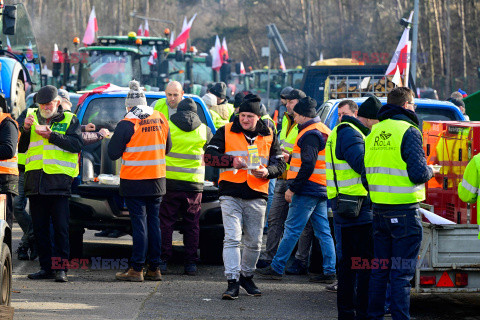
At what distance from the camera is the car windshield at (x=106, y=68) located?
22875 mm

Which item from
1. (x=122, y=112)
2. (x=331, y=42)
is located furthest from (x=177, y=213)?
(x=331, y=42)

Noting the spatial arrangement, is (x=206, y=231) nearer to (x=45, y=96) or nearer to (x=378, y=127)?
(x=45, y=96)

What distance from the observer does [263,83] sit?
117 ft

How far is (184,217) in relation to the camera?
32.9ft

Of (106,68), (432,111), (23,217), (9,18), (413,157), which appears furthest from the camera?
(106,68)

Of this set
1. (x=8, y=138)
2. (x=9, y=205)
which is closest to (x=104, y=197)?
(x=9, y=205)

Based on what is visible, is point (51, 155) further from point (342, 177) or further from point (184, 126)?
point (342, 177)

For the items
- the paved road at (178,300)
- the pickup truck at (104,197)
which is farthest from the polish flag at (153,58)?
the paved road at (178,300)

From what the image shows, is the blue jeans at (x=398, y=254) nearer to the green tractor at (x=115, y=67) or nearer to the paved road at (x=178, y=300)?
the paved road at (x=178, y=300)

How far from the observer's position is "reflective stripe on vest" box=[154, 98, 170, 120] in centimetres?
1048

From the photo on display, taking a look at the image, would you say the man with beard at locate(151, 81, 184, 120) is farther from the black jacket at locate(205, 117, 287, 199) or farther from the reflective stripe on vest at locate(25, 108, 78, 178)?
the black jacket at locate(205, 117, 287, 199)

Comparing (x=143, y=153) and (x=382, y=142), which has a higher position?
(x=382, y=142)

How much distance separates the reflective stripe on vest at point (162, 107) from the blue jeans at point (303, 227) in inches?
73.7

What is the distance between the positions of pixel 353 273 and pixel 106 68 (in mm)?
16352
